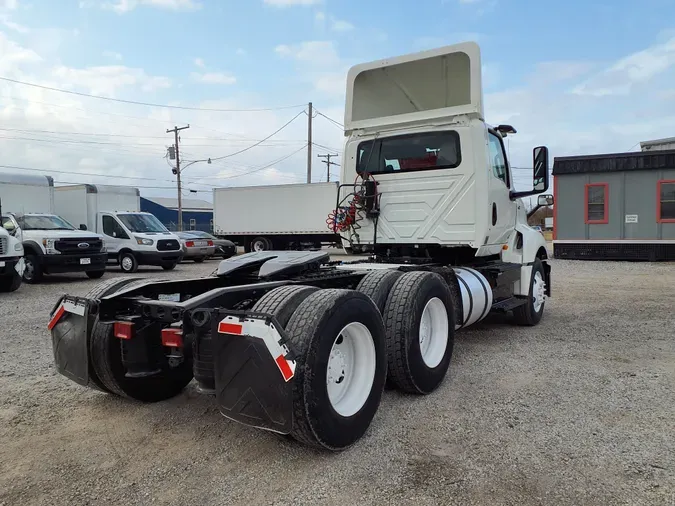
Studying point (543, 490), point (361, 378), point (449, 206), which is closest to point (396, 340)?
point (361, 378)

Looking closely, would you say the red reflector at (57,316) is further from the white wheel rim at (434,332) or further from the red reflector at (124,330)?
the white wheel rim at (434,332)

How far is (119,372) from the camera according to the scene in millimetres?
3789

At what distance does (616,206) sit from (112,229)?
17.4 metres

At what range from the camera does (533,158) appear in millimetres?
6535

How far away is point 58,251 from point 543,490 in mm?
13283

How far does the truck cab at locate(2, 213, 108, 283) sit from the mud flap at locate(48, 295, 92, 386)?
10433 millimetres

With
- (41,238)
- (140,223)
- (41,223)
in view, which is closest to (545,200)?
(41,238)

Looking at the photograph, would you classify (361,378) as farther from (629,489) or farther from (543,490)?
(629,489)

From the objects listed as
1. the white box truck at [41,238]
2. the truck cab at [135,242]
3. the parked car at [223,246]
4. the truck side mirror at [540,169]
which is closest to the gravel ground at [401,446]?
the truck side mirror at [540,169]

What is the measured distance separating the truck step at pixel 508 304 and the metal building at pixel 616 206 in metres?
14.0

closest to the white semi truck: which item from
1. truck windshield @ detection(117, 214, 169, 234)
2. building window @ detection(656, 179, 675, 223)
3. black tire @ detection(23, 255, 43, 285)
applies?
black tire @ detection(23, 255, 43, 285)

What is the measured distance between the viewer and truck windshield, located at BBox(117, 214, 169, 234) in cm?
1700

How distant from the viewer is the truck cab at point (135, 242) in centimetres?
1630

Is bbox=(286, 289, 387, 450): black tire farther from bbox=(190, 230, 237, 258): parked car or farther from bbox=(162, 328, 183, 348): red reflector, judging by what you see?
bbox=(190, 230, 237, 258): parked car
